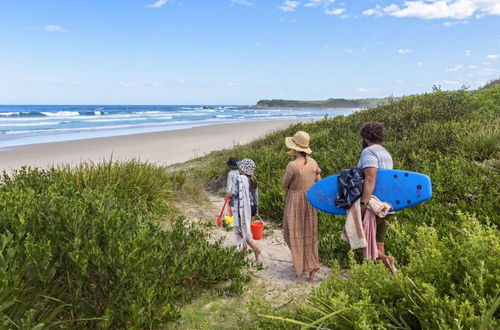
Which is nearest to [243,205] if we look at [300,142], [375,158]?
[300,142]

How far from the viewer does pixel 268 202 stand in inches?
309

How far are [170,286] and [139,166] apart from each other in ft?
14.9

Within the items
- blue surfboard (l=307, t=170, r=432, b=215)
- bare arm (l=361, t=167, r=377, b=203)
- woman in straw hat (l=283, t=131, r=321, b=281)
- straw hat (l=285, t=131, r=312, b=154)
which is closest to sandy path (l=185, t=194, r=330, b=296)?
woman in straw hat (l=283, t=131, r=321, b=281)

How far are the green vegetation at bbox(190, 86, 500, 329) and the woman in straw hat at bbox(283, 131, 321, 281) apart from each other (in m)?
0.40

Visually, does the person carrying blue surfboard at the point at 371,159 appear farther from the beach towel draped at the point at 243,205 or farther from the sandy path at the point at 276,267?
the beach towel draped at the point at 243,205

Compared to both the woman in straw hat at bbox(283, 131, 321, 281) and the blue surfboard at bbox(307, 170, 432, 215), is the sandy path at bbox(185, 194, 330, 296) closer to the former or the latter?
the woman in straw hat at bbox(283, 131, 321, 281)

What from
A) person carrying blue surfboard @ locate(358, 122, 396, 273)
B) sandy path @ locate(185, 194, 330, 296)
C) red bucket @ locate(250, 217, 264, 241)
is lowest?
sandy path @ locate(185, 194, 330, 296)

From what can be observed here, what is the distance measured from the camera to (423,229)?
321cm

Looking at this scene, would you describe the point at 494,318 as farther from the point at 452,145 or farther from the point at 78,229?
the point at 452,145

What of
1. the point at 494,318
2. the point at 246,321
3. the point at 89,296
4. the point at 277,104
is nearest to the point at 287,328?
the point at 246,321

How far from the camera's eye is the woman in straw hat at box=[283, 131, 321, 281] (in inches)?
196

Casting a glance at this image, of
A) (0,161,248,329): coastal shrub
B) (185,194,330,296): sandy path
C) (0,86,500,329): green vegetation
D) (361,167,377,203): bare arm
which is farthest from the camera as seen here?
(185,194,330,296): sandy path

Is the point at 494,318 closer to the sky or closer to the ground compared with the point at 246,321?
closer to the sky

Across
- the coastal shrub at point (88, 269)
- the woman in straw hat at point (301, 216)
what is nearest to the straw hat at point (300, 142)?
the woman in straw hat at point (301, 216)
